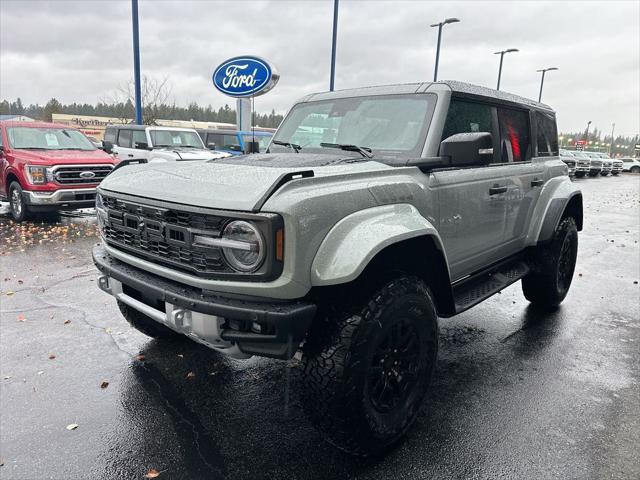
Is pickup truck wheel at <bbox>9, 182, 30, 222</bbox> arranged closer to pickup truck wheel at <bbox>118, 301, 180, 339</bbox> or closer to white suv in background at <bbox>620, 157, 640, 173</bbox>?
pickup truck wheel at <bbox>118, 301, 180, 339</bbox>

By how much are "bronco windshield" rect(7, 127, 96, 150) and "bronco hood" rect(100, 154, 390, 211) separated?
26.2ft

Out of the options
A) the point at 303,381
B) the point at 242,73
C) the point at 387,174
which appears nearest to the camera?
the point at 303,381

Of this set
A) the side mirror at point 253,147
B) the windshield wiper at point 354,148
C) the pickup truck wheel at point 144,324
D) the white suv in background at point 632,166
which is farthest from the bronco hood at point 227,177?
the white suv in background at point 632,166

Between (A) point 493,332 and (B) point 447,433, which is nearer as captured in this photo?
(B) point 447,433

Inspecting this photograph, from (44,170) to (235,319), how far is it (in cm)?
819

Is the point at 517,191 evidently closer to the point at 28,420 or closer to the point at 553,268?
the point at 553,268

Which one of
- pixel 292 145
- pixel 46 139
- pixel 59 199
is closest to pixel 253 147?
pixel 292 145

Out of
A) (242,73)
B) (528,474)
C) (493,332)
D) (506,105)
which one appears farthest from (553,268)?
(242,73)

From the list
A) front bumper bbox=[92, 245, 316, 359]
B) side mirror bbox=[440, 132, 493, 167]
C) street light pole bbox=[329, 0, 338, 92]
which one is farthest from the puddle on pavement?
street light pole bbox=[329, 0, 338, 92]

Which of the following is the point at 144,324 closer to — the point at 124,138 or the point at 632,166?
the point at 124,138

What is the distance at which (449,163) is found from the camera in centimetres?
298

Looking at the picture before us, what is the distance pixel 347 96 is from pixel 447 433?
98.8 inches

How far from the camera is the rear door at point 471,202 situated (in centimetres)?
313

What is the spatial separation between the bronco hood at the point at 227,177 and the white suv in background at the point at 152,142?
9.60 m
